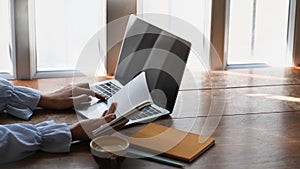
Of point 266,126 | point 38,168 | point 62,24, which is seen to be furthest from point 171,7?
point 38,168

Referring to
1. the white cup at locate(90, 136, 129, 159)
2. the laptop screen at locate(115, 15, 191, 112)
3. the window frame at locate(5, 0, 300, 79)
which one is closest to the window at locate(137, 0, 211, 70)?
the window frame at locate(5, 0, 300, 79)

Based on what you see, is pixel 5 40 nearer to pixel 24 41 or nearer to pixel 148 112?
pixel 24 41

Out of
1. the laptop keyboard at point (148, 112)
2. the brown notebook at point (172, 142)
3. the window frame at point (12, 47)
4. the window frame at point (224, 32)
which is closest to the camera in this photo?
the brown notebook at point (172, 142)

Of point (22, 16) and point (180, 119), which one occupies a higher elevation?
Result: point (22, 16)

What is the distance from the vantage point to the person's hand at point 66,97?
5.85ft

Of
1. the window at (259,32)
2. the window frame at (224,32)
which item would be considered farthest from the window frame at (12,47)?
the window at (259,32)

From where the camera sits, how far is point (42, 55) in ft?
7.43

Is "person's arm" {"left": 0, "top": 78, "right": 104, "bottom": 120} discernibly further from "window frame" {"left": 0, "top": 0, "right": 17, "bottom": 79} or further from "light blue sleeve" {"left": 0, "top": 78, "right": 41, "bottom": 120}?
"window frame" {"left": 0, "top": 0, "right": 17, "bottom": 79}

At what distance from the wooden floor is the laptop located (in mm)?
55

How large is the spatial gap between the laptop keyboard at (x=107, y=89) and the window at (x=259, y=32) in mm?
748

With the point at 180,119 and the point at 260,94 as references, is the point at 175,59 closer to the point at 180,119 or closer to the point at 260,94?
the point at 180,119

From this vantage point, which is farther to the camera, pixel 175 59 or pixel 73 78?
pixel 73 78

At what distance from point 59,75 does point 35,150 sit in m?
0.88

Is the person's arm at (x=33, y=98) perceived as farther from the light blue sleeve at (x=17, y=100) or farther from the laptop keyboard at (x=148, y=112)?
the laptop keyboard at (x=148, y=112)
